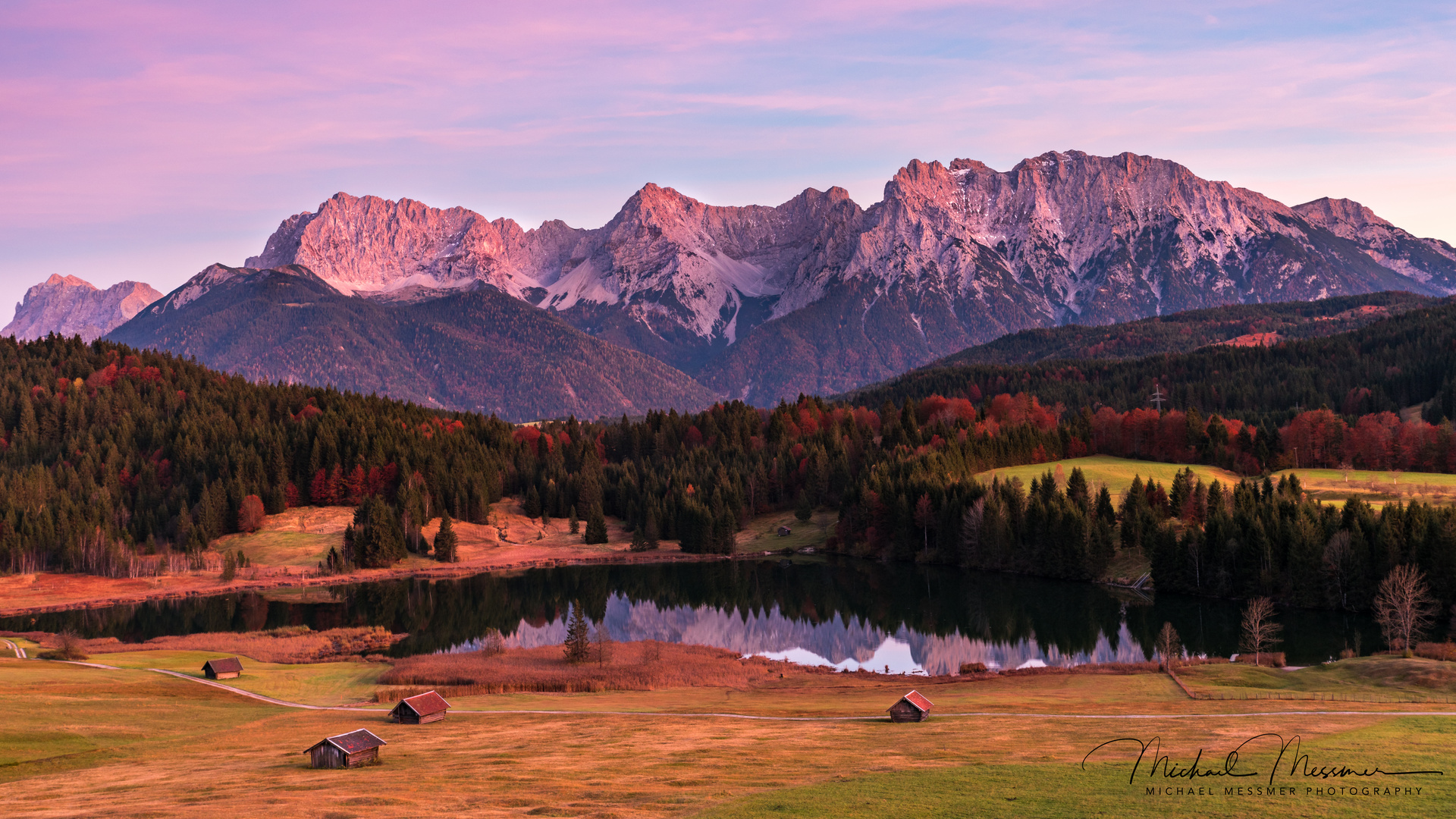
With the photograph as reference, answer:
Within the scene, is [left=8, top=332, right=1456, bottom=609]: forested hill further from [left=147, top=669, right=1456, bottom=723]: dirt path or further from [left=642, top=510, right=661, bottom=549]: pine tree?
[left=147, top=669, right=1456, bottom=723]: dirt path

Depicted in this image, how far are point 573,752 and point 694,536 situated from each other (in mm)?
119500

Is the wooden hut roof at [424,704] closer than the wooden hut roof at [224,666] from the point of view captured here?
Yes

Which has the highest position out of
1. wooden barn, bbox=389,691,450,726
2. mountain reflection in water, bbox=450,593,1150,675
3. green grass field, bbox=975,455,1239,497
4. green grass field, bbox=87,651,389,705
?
green grass field, bbox=975,455,1239,497

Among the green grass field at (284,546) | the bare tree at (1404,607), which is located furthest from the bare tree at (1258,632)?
the green grass field at (284,546)

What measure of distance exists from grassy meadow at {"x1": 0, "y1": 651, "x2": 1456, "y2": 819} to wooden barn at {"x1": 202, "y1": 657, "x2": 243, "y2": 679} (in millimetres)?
4307

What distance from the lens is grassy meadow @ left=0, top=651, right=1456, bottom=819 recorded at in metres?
33.0

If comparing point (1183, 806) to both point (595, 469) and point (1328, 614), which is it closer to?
point (1328, 614)

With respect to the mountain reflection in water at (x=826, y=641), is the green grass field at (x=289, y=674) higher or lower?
higher

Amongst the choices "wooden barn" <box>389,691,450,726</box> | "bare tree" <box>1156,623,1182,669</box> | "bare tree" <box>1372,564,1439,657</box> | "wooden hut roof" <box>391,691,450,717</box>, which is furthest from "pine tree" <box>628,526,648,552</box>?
"wooden barn" <box>389,691,450,726</box>

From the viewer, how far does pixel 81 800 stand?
35938 millimetres

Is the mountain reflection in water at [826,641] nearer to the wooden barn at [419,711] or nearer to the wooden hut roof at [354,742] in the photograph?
the wooden barn at [419,711]

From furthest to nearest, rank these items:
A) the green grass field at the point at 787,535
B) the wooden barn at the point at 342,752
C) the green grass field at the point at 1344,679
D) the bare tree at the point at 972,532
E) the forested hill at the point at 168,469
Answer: the green grass field at the point at 787,535, the forested hill at the point at 168,469, the bare tree at the point at 972,532, the green grass field at the point at 1344,679, the wooden barn at the point at 342,752

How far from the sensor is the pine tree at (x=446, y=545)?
527 ft

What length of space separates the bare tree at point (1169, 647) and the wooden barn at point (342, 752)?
50.2m
